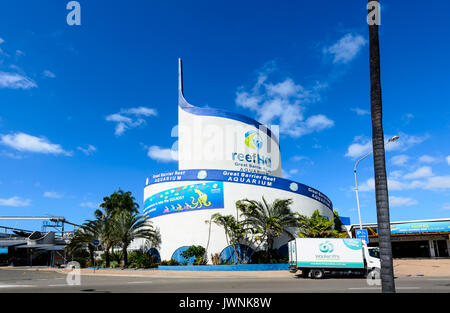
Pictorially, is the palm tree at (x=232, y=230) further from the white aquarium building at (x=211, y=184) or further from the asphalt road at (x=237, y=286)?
the asphalt road at (x=237, y=286)

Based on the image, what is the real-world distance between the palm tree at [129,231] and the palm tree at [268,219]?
9.83m

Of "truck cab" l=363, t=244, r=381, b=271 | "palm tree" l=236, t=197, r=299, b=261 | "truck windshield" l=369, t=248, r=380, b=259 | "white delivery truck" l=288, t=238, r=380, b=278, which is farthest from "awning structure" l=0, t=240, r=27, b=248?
"truck windshield" l=369, t=248, r=380, b=259

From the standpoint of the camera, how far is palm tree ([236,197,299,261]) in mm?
27766

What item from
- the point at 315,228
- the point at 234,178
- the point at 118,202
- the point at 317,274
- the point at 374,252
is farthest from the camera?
the point at 118,202

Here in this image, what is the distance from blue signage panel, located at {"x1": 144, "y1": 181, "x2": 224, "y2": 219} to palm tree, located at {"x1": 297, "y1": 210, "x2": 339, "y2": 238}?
8736 mm

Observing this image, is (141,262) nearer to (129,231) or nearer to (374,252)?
(129,231)

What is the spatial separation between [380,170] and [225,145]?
29.2m

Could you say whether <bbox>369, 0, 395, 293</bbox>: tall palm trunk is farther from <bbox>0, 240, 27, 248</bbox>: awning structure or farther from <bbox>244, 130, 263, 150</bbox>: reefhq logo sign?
<bbox>0, 240, 27, 248</bbox>: awning structure

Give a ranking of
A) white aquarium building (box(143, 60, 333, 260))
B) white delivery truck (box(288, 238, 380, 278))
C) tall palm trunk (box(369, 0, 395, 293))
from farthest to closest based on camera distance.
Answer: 1. white aquarium building (box(143, 60, 333, 260))
2. white delivery truck (box(288, 238, 380, 278))
3. tall palm trunk (box(369, 0, 395, 293))

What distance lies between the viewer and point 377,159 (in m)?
7.95

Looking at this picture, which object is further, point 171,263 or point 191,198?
point 191,198

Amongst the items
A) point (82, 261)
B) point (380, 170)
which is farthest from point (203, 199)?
point (380, 170)

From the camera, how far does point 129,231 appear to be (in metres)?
30.7
